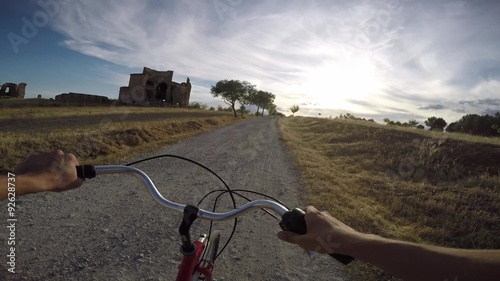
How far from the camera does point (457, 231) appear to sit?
602cm

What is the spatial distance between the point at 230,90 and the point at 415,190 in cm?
5040

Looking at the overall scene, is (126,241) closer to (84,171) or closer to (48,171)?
(84,171)

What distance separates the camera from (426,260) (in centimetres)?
108

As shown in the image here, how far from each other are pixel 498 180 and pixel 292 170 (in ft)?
20.7

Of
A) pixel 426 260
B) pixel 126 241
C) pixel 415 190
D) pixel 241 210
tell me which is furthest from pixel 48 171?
pixel 415 190

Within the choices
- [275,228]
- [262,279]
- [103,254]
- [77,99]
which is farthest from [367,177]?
[77,99]

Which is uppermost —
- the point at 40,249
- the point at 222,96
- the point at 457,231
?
the point at 222,96

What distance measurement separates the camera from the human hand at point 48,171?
4.64ft

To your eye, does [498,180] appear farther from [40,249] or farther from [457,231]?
[40,249]

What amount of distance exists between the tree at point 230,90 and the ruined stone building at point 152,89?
7.11m

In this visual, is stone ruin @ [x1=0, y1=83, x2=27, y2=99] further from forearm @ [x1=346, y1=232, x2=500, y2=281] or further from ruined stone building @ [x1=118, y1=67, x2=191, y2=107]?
forearm @ [x1=346, y1=232, x2=500, y2=281]

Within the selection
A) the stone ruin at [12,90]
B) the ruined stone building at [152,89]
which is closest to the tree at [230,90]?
the ruined stone building at [152,89]

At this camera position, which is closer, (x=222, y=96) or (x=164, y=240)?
(x=164, y=240)

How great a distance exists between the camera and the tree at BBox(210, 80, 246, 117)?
56.9 meters
